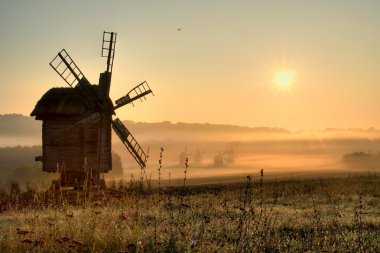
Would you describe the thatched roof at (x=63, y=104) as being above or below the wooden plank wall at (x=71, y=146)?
above

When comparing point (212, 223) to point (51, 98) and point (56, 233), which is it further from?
point (51, 98)

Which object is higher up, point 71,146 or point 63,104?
point 63,104

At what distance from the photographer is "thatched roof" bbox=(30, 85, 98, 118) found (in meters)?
24.7

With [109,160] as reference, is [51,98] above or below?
above

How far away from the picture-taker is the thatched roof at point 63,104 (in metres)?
24.7

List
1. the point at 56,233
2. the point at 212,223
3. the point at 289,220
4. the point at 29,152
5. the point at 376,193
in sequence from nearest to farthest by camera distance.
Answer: the point at 56,233 < the point at 212,223 < the point at 289,220 < the point at 376,193 < the point at 29,152

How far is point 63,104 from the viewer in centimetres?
2500

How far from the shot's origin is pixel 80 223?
8.95m

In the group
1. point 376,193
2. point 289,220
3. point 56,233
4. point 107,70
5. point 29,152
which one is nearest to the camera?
point 56,233

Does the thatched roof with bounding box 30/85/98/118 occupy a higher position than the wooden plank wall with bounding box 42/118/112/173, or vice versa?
the thatched roof with bounding box 30/85/98/118

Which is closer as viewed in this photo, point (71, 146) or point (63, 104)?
point (71, 146)

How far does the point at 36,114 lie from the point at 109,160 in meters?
4.34

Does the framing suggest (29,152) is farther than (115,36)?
Yes

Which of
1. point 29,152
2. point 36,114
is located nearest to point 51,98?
point 36,114
